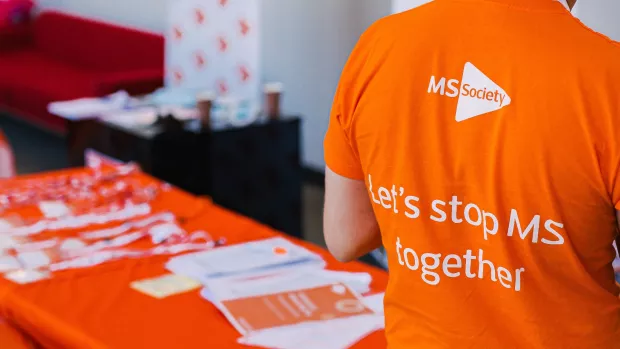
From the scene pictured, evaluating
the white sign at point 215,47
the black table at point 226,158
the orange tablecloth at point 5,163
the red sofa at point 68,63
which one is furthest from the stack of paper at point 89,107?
the red sofa at point 68,63

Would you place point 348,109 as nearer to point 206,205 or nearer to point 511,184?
point 511,184

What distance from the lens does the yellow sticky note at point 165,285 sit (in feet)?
6.06

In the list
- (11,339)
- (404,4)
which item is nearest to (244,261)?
(11,339)

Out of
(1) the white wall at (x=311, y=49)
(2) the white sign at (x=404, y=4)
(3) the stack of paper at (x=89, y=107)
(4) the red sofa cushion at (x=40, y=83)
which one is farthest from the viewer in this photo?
(4) the red sofa cushion at (x=40, y=83)

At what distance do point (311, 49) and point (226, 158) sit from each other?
1358mm

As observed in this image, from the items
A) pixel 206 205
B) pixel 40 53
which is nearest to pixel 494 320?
pixel 206 205

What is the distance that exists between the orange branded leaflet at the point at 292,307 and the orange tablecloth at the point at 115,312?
3 centimetres

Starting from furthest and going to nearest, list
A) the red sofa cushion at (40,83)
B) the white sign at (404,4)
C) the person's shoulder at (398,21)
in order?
the red sofa cushion at (40,83), the white sign at (404,4), the person's shoulder at (398,21)

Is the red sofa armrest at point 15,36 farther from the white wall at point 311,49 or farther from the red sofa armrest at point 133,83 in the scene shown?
the white wall at point 311,49

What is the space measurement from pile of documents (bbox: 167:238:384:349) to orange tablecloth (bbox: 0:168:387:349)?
0.03 metres

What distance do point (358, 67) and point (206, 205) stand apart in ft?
4.41

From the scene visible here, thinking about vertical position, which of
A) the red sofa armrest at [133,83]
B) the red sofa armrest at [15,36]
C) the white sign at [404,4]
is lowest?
the red sofa armrest at [15,36]

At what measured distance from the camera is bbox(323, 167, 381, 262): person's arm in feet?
4.14

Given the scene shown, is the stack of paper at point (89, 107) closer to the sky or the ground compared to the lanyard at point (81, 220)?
closer to the ground
